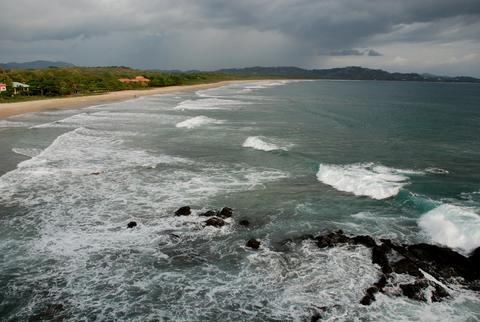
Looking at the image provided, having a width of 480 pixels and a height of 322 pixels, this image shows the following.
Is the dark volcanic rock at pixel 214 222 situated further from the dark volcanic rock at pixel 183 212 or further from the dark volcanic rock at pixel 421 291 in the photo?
the dark volcanic rock at pixel 421 291

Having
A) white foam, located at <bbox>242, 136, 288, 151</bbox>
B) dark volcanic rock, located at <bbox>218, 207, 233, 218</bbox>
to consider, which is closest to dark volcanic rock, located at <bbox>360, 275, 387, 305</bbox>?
dark volcanic rock, located at <bbox>218, 207, 233, 218</bbox>

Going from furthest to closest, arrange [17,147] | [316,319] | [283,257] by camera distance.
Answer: [17,147]
[283,257]
[316,319]

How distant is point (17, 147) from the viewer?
110 ft

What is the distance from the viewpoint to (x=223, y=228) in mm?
18156

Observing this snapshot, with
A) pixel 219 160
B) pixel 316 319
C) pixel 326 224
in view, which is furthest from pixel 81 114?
pixel 316 319

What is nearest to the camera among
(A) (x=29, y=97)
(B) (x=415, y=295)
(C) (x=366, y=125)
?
(B) (x=415, y=295)

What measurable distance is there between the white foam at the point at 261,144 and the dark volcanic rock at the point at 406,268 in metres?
19.7

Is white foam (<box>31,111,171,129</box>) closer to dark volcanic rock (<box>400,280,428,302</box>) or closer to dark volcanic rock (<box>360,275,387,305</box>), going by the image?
dark volcanic rock (<box>360,275,387,305</box>)

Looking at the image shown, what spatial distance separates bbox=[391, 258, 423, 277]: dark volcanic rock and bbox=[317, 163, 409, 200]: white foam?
7.72 metres

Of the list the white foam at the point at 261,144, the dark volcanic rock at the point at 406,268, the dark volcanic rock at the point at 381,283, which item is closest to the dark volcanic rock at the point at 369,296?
the dark volcanic rock at the point at 381,283

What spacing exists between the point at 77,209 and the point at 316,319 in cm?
1366

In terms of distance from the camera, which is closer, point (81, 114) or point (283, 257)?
point (283, 257)

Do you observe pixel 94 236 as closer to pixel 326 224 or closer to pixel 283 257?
pixel 283 257

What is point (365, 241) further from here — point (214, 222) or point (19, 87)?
point (19, 87)
